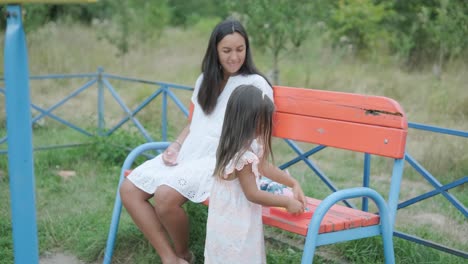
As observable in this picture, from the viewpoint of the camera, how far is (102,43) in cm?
1127

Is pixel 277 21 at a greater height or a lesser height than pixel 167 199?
greater

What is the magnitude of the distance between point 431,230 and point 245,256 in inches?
74.8

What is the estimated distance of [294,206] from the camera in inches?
102

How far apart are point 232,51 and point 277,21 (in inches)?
180

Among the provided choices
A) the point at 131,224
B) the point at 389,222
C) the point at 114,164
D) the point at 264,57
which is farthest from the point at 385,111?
the point at 264,57

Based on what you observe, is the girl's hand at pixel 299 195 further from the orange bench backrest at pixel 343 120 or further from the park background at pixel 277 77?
the park background at pixel 277 77

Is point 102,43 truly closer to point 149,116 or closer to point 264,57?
point 264,57

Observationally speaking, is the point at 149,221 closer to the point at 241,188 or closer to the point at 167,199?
the point at 167,199

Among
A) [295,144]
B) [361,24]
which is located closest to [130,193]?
[295,144]

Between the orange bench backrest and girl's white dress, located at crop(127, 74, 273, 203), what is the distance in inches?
5.9

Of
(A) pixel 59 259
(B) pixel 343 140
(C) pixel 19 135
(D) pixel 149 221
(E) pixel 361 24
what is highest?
(C) pixel 19 135

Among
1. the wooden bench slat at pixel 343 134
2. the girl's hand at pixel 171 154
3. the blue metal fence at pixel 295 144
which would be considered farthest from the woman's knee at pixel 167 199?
the blue metal fence at pixel 295 144

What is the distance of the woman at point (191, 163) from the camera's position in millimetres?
2961

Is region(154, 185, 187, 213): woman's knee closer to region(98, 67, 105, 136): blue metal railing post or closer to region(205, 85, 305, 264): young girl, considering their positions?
region(205, 85, 305, 264): young girl
